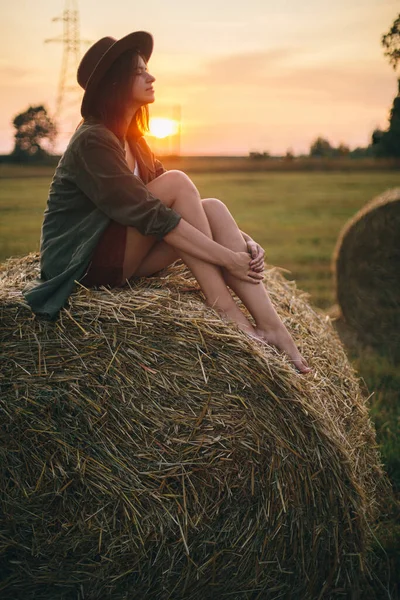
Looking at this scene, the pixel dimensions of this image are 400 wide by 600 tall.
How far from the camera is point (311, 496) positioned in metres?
2.71

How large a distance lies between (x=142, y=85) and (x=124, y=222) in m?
0.75

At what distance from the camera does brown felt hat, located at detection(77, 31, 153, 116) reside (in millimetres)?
3047

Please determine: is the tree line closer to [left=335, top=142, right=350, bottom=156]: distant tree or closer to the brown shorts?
Answer: the brown shorts

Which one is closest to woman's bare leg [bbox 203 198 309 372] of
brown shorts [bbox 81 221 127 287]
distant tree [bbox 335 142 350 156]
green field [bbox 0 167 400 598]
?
brown shorts [bbox 81 221 127 287]

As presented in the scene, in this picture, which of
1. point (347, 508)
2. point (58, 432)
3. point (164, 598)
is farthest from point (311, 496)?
point (58, 432)

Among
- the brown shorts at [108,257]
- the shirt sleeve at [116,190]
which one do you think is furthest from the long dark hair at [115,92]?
the brown shorts at [108,257]

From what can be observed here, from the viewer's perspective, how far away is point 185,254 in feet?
10.1

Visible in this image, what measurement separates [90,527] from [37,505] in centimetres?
26

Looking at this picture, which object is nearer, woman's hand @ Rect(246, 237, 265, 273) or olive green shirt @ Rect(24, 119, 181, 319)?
olive green shirt @ Rect(24, 119, 181, 319)

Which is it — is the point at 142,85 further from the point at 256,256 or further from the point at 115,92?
the point at 256,256

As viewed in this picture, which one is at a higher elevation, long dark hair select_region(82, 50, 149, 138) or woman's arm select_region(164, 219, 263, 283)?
long dark hair select_region(82, 50, 149, 138)

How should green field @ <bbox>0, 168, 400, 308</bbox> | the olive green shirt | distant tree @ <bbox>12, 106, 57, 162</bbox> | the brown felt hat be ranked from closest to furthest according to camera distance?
the olive green shirt < the brown felt hat < green field @ <bbox>0, 168, 400, 308</bbox> < distant tree @ <bbox>12, 106, 57, 162</bbox>

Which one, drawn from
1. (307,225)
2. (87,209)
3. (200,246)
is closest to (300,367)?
(200,246)

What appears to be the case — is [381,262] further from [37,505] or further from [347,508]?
[37,505]
